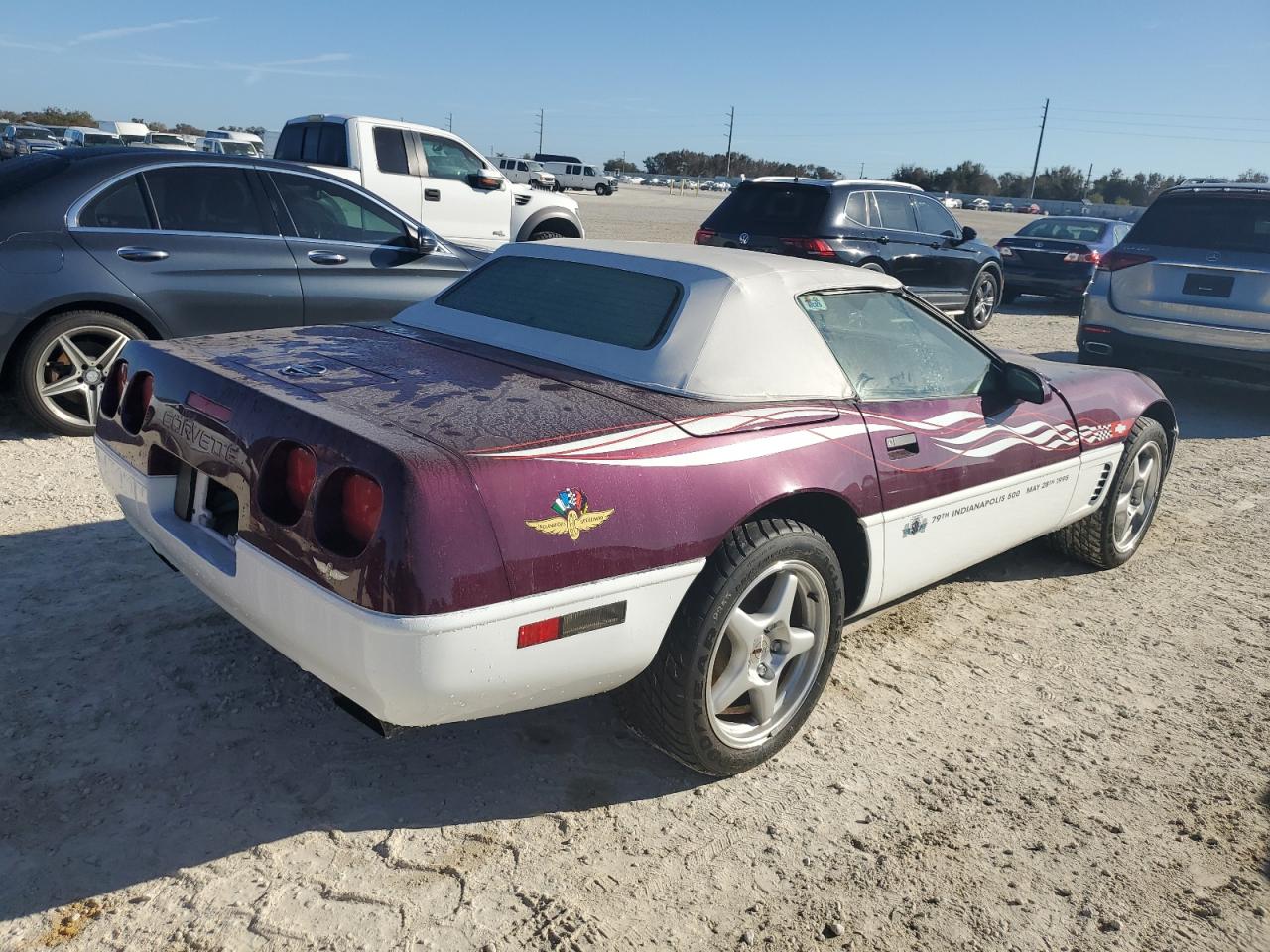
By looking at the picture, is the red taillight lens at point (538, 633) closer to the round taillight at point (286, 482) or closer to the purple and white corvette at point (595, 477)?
the purple and white corvette at point (595, 477)

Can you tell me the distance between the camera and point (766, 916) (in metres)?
2.40

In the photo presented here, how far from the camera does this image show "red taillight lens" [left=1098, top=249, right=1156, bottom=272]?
8.17m

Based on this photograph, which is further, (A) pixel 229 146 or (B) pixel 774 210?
(A) pixel 229 146

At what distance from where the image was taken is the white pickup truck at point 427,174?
10266 millimetres

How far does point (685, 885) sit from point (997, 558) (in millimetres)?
3011

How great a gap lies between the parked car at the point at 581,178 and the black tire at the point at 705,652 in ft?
183

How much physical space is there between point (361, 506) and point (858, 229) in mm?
8872

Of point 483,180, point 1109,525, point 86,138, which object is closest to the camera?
point 1109,525

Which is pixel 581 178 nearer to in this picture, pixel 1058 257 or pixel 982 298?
pixel 1058 257

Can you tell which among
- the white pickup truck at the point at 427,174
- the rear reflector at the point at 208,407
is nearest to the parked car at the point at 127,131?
the white pickup truck at the point at 427,174

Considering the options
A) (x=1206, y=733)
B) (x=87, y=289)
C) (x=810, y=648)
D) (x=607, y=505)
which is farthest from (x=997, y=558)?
(x=87, y=289)

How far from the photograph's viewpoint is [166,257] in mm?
5586

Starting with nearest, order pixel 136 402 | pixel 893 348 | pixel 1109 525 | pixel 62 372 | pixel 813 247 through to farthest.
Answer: pixel 136 402 < pixel 893 348 < pixel 1109 525 < pixel 62 372 < pixel 813 247

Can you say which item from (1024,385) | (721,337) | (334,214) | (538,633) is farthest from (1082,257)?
(538,633)
